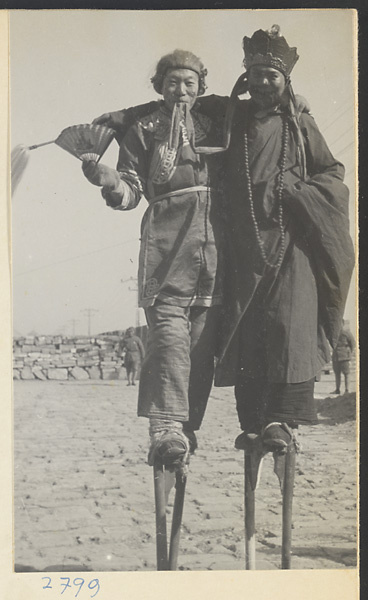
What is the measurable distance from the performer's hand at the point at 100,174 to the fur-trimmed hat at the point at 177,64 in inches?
16.5

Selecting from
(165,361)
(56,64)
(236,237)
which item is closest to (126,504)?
(165,361)

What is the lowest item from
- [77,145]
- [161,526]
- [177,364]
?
[161,526]

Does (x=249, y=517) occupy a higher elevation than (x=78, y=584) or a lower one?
higher

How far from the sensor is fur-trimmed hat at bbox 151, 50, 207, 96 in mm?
3023

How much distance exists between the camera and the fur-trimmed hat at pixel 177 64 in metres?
3.02

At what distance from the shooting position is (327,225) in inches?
120

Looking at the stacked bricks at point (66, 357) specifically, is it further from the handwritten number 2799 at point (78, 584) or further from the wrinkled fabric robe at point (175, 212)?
the handwritten number 2799 at point (78, 584)

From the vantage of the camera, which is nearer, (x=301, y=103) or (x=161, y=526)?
(x=161, y=526)

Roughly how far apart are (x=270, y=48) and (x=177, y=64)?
39 cm

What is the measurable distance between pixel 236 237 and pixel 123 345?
2.15 ft

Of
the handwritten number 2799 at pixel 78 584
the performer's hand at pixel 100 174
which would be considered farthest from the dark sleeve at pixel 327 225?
the handwritten number 2799 at pixel 78 584

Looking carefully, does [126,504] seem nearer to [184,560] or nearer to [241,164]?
[184,560]

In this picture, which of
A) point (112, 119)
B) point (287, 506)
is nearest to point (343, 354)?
point (287, 506)

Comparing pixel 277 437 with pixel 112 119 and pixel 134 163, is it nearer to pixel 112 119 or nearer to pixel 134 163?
pixel 134 163
